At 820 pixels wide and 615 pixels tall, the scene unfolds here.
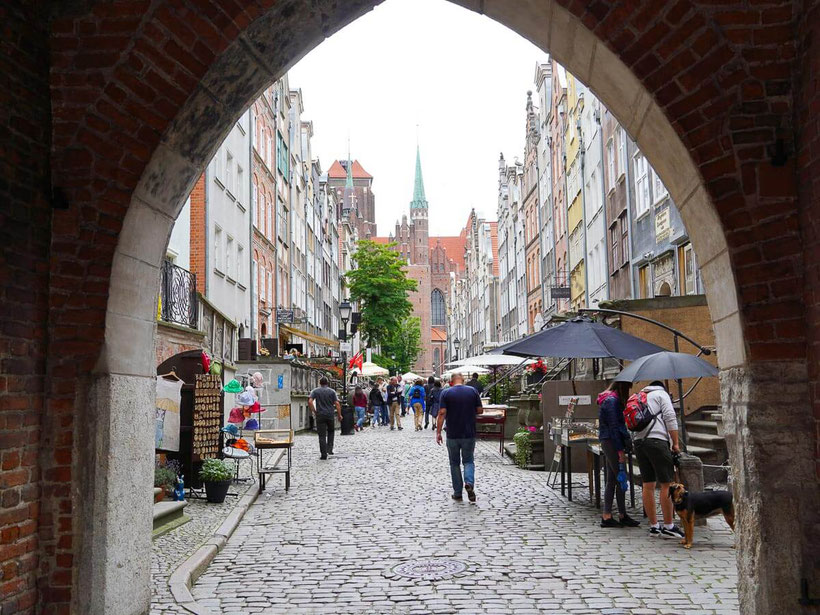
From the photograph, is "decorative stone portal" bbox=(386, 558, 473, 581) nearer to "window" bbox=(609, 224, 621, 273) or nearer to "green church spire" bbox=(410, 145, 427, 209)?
"window" bbox=(609, 224, 621, 273)

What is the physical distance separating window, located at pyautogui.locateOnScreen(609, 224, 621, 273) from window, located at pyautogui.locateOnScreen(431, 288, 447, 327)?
108 metres

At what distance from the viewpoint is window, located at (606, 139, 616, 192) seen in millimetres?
28647

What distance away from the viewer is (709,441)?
13.9 meters

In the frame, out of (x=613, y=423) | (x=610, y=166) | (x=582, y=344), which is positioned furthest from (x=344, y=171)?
(x=613, y=423)

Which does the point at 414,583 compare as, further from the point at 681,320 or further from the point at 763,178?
the point at 681,320

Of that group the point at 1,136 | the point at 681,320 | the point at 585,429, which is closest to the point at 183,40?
the point at 1,136

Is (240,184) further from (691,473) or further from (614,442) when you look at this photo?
(691,473)

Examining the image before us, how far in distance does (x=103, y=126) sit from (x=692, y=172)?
3.54m

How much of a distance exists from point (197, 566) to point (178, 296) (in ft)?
31.6

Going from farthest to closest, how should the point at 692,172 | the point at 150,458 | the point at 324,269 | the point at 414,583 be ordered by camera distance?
the point at 324,269
the point at 414,583
the point at 150,458
the point at 692,172

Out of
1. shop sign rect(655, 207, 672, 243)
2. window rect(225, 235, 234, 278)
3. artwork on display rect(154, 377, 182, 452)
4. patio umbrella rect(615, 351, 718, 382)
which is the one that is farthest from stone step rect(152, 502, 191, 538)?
window rect(225, 235, 234, 278)

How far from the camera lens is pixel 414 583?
752 centimetres

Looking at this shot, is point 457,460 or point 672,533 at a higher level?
point 457,460

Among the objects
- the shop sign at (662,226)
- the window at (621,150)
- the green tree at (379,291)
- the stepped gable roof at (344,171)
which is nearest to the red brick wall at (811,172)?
the shop sign at (662,226)
